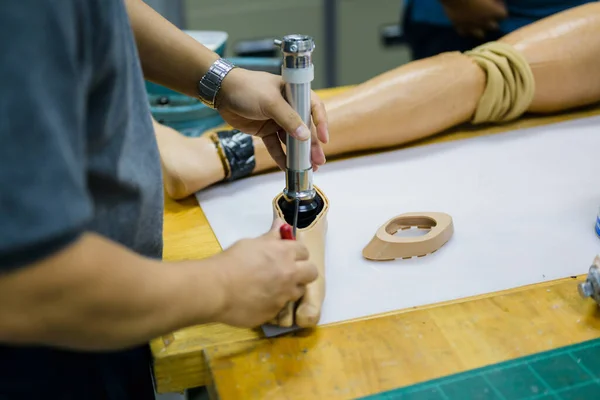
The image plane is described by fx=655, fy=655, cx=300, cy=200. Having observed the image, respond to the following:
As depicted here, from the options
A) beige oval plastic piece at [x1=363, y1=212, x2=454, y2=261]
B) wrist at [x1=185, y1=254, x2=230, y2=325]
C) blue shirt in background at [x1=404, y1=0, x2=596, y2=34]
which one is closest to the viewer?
wrist at [x1=185, y1=254, x2=230, y2=325]

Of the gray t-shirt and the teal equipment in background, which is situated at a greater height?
the gray t-shirt

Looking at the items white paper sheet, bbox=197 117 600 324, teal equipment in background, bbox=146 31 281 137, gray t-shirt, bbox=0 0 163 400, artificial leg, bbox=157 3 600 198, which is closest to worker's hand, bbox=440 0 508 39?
artificial leg, bbox=157 3 600 198

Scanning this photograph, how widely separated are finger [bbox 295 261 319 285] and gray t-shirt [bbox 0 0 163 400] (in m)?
0.15

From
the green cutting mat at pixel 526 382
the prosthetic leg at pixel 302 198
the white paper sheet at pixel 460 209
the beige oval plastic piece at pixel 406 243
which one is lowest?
the green cutting mat at pixel 526 382

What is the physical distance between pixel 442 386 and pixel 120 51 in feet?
1.25

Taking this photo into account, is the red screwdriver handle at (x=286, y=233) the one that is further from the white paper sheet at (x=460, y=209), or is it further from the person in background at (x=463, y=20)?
the person in background at (x=463, y=20)

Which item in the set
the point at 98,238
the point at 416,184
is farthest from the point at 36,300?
the point at 416,184

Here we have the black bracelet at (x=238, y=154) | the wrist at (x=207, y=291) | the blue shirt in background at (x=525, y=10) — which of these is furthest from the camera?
the blue shirt in background at (x=525, y=10)

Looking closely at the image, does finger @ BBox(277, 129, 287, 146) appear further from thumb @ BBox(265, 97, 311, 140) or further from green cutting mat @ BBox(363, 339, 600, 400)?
green cutting mat @ BBox(363, 339, 600, 400)

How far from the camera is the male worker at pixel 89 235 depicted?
372mm

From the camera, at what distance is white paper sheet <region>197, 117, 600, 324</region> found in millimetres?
703

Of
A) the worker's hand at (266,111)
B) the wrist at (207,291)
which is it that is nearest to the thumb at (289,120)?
the worker's hand at (266,111)

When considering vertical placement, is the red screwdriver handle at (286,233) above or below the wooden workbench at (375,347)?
above

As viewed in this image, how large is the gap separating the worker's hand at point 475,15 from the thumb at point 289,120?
77cm
